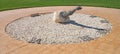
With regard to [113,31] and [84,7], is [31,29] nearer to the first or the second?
[113,31]

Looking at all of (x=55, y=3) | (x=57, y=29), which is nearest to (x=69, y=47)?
(x=57, y=29)

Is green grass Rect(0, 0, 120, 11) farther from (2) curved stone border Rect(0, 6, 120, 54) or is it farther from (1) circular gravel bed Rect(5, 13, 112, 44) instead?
(2) curved stone border Rect(0, 6, 120, 54)

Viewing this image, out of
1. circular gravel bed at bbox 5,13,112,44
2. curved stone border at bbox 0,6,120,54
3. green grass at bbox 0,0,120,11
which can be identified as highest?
green grass at bbox 0,0,120,11

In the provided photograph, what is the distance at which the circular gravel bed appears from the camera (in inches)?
475

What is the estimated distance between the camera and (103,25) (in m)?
14.4

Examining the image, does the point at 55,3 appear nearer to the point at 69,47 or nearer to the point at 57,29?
the point at 57,29

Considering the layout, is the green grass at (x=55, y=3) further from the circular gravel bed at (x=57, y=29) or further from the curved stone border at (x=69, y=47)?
the curved stone border at (x=69, y=47)

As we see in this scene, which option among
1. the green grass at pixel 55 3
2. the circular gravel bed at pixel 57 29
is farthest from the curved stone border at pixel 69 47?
the green grass at pixel 55 3

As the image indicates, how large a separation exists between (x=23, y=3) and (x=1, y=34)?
39.2 feet

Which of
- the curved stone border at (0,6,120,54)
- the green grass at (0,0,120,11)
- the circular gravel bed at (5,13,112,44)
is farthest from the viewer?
the green grass at (0,0,120,11)

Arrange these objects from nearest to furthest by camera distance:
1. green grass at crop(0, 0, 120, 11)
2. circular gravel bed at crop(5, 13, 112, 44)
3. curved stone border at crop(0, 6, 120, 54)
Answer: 1. curved stone border at crop(0, 6, 120, 54)
2. circular gravel bed at crop(5, 13, 112, 44)
3. green grass at crop(0, 0, 120, 11)

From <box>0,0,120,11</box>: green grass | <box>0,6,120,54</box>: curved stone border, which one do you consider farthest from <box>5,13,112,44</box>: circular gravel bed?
<box>0,0,120,11</box>: green grass

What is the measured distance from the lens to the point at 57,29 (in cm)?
1385

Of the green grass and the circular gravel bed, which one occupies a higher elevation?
the green grass
